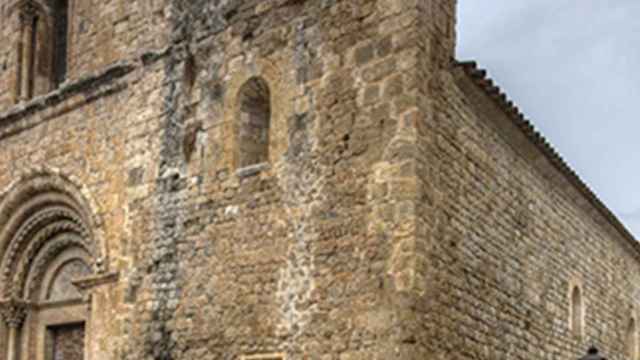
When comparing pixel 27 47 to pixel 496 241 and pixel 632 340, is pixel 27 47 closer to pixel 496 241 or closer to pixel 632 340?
pixel 496 241

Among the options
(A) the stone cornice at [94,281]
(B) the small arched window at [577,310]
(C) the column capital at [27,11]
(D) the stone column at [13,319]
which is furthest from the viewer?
(C) the column capital at [27,11]

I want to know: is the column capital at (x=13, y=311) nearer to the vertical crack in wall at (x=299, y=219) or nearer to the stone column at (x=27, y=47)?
the stone column at (x=27, y=47)

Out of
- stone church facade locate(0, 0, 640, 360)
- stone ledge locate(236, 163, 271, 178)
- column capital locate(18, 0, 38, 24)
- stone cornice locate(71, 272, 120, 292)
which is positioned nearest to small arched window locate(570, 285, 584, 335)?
stone church facade locate(0, 0, 640, 360)

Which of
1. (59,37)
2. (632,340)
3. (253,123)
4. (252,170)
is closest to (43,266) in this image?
(59,37)

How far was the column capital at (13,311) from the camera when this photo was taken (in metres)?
12.4

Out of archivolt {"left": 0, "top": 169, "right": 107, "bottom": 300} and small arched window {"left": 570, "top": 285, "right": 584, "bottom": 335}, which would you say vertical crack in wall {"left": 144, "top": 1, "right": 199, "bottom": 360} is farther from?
small arched window {"left": 570, "top": 285, "right": 584, "bottom": 335}

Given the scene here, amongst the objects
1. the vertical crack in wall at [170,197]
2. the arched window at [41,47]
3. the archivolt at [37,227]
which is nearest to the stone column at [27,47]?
the arched window at [41,47]

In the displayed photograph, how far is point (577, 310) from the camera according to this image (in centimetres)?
1298

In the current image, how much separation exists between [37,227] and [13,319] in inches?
52.3

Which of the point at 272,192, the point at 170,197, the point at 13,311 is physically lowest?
the point at 13,311

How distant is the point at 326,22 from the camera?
9148 millimetres

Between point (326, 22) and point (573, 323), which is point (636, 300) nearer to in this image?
point (573, 323)

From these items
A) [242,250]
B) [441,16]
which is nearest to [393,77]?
[441,16]

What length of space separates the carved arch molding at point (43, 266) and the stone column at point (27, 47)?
1.50 metres
